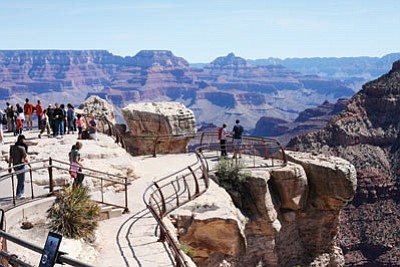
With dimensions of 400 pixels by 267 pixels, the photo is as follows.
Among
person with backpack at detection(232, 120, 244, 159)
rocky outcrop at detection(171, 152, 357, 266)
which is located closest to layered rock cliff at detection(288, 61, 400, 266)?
rocky outcrop at detection(171, 152, 357, 266)

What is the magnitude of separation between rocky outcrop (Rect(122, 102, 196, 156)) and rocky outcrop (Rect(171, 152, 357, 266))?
9.03 m

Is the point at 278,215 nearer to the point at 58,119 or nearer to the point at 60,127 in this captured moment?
the point at 60,127

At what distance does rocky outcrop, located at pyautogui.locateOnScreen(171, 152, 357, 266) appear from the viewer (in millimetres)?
21234

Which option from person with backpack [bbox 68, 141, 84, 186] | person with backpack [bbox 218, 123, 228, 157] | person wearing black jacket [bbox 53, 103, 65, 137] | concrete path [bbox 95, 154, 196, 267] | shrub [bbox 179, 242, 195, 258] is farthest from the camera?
person with backpack [bbox 218, 123, 228, 157]

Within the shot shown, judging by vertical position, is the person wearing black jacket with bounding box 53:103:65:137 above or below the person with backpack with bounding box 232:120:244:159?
above

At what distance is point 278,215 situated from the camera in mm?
27984

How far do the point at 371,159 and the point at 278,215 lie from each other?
97370 mm

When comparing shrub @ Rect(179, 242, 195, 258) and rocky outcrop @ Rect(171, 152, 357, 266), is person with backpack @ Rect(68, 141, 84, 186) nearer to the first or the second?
shrub @ Rect(179, 242, 195, 258)

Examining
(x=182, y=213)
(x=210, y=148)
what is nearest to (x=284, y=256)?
(x=210, y=148)

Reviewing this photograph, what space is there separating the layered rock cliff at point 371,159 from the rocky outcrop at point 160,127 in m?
61.0

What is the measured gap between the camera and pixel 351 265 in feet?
298

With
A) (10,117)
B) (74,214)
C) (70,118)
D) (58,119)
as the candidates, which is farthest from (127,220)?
(10,117)

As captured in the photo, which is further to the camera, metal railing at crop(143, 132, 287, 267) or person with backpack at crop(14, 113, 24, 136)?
person with backpack at crop(14, 113, 24, 136)

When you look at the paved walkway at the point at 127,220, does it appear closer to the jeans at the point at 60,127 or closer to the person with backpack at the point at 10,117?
the jeans at the point at 60,127
